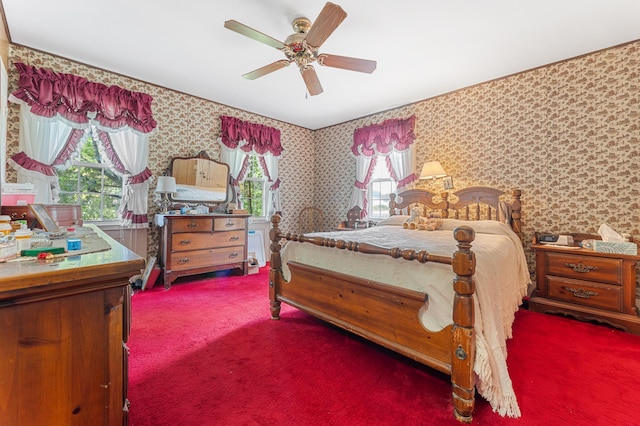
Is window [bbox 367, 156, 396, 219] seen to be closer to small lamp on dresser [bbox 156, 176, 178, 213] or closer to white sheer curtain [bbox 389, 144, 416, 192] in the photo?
white sheer curtain [bbox 389, 144, 416, 192]

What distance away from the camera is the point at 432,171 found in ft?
12.6

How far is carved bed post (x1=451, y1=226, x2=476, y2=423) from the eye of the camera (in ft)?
4.76

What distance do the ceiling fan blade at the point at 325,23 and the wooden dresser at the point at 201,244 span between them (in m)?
2.59

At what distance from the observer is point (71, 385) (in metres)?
0.75

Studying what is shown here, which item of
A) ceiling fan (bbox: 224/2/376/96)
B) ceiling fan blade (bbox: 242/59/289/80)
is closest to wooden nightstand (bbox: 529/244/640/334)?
ceiling fan (bbox: 224/2/376/96)

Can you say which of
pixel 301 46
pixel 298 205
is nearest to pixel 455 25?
pixel 301 46

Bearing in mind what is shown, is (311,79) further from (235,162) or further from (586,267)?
(586,267)

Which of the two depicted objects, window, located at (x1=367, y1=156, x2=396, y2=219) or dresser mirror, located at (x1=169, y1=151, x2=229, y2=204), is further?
window, located at (x1=367, y1=156, x2=396, y2=219)

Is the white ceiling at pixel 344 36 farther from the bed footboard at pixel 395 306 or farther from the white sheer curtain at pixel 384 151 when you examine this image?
the bed footboard at pixel 395 306

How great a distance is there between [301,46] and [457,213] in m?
2.87

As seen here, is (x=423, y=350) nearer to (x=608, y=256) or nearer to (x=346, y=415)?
(x=346, y=415)

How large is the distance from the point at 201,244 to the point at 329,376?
105 inches

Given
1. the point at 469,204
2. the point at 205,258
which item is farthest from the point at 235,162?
the point at 469,204

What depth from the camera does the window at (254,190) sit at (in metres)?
4.98
